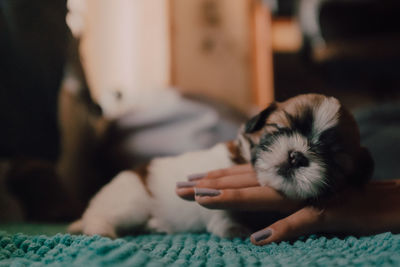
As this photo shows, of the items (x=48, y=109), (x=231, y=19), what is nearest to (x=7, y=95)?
(x=48, y=109)

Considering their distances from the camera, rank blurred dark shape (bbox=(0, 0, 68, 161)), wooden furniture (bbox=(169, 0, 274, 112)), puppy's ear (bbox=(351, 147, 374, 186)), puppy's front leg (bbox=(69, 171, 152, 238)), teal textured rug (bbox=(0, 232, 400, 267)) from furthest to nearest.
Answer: wooden furniture (bbox=(169, 0, 274, 112)) → blurred dark shape (bbox=(0, 0, 68, 161)) → puppy's front leg (bbox=(69, 171, 152, 238)) → puppy's ear (bbox=(351, 147, 374, 186)) → teal textured rug (bbox=(0, 232, 400, 267))

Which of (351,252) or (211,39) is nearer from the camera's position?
(351,252)

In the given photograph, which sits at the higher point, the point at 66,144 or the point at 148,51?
the point at 148,51

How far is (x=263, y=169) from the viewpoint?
917mm

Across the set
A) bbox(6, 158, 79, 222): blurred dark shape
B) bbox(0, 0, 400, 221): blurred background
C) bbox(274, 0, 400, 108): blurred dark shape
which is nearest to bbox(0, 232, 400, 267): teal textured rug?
bbox(0, 0, 400, 221): blurred background

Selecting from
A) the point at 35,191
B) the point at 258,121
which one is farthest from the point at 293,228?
the point at 35,191

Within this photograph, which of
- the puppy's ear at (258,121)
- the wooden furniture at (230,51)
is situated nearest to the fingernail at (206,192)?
the puppy's ear at (258,121)

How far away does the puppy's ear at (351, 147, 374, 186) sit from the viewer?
3.06ft

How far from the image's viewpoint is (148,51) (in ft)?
10.4

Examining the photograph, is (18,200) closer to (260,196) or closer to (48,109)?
(48,109)

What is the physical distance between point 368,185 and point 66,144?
1308mm

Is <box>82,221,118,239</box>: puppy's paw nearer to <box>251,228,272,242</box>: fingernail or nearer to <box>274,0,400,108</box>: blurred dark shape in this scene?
<box>251,228,272,242</box>: fingernail

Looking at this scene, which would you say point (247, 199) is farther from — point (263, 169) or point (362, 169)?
point (362, 169)

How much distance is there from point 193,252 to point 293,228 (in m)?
0.21
